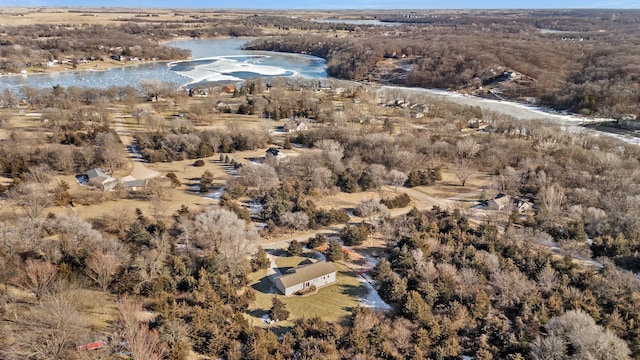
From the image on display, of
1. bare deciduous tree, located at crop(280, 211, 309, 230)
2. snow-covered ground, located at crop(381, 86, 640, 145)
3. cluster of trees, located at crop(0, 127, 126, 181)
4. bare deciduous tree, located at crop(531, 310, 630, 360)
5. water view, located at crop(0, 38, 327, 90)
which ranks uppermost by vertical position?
water view, located at crop(0, 38, 327, 90)

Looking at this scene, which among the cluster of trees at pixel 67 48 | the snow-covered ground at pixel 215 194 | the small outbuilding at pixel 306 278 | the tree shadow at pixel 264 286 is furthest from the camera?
the cluster of trees at pixel 67 48

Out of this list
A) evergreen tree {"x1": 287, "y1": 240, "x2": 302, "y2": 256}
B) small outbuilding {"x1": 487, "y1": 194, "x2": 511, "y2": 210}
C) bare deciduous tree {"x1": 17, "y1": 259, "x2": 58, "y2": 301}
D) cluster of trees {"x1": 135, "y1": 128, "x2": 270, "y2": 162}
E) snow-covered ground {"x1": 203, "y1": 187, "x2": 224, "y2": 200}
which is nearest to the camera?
bare deciduous tree {"x1": 17, "y1": 259, "x2": 58, "y2": 301}

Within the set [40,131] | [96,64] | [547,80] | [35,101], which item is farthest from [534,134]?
[96,64]

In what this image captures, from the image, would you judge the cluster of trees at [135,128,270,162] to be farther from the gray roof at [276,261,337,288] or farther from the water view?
the water view

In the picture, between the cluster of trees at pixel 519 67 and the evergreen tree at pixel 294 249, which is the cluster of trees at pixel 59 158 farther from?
the cluster of trees at pixel 519 67

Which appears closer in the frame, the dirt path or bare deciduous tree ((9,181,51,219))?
bare deciduous tree ((9,181,51,219))

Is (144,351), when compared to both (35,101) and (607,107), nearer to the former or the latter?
(35,101)

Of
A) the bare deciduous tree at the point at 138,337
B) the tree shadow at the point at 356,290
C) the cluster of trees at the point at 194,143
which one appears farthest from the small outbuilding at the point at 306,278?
the cluster of trees at the point at 194,143

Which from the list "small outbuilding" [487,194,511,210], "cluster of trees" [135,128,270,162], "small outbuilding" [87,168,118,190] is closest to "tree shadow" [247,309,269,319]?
"small outbuilding" [87,168,118,190]
